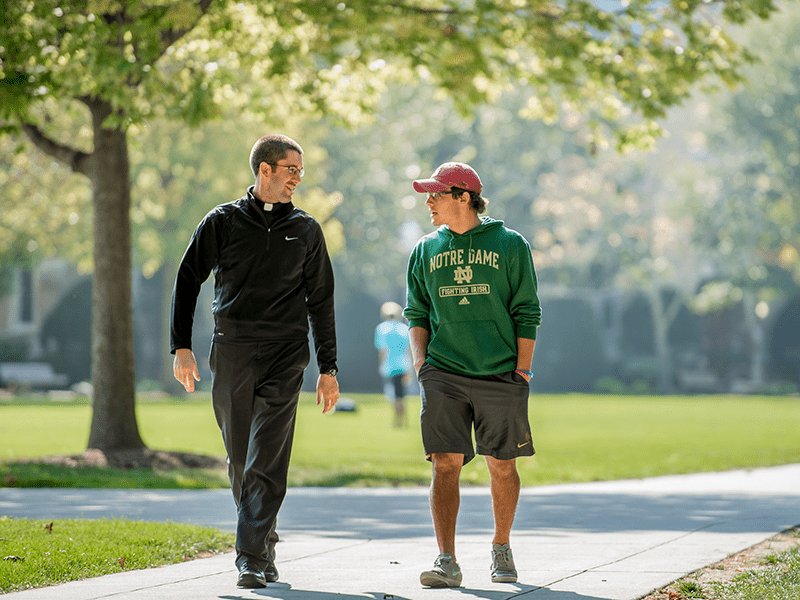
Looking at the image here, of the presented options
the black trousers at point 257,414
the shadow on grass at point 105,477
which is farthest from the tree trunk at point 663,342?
the black trousers at point 257,414

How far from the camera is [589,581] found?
226 inches

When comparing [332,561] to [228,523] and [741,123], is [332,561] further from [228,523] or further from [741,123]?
[741,123]

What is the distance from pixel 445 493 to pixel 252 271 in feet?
4.83

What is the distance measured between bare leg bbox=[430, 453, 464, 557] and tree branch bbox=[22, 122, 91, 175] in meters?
8.73

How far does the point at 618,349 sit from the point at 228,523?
47.3 meters

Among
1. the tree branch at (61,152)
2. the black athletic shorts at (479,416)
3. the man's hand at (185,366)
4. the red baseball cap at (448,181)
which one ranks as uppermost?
the tree branch at (61,152)

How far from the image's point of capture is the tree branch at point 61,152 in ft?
44.3

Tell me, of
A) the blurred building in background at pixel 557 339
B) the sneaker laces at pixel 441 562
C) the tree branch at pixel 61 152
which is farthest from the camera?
the blurred building in background at pixel 557 339

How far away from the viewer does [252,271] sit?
231 inches

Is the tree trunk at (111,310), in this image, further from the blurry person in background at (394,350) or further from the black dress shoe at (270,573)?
the black dress shoe at (270,573)

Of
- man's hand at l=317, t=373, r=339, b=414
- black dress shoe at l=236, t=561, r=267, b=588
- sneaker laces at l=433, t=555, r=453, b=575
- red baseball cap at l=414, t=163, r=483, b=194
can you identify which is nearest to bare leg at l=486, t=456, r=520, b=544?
sneaker laces at l=433, t=555, r=453, b=575

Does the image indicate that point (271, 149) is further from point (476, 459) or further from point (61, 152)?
point (476, 459)

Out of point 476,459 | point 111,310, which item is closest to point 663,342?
point 476,459

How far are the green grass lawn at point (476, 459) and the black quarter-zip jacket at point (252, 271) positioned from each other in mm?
5658
